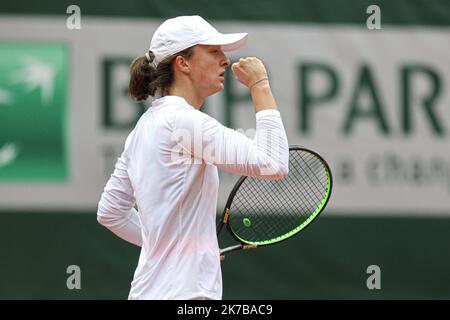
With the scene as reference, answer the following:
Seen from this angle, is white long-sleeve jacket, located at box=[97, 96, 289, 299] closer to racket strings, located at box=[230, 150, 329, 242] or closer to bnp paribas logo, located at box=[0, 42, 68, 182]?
racket strings, located at box=[230, 150, 329, 242]

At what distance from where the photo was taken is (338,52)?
5555 millimetres

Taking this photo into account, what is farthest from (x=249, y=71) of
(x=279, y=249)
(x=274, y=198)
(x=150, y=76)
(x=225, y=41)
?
(x=279, y=249)

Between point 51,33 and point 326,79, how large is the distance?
63.4 inches

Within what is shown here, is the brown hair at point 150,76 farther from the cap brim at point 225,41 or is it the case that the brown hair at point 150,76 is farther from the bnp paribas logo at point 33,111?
Answer: the bnp paribas logo at point 33,111

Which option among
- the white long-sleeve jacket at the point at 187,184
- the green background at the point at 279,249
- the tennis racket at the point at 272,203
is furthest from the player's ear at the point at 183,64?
the green background at the point at 279,249

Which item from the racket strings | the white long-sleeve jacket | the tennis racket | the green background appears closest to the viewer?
the white long-sleeve jacket

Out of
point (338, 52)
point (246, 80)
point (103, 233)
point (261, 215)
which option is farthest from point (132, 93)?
point (338, 52)

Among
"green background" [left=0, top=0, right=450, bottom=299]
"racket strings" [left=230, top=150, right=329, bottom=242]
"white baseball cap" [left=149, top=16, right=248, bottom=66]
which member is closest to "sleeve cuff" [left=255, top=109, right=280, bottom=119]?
"white baseball cap" [left=149, top=16, right=248, bottom=66]

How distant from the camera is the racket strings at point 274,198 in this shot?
11.5ft

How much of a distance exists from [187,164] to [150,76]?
36 centimetres

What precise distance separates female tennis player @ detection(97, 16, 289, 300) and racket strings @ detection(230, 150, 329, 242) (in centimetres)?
58

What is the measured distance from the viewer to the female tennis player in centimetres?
268

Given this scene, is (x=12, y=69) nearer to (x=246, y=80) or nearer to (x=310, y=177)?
(x=310, y=177)
